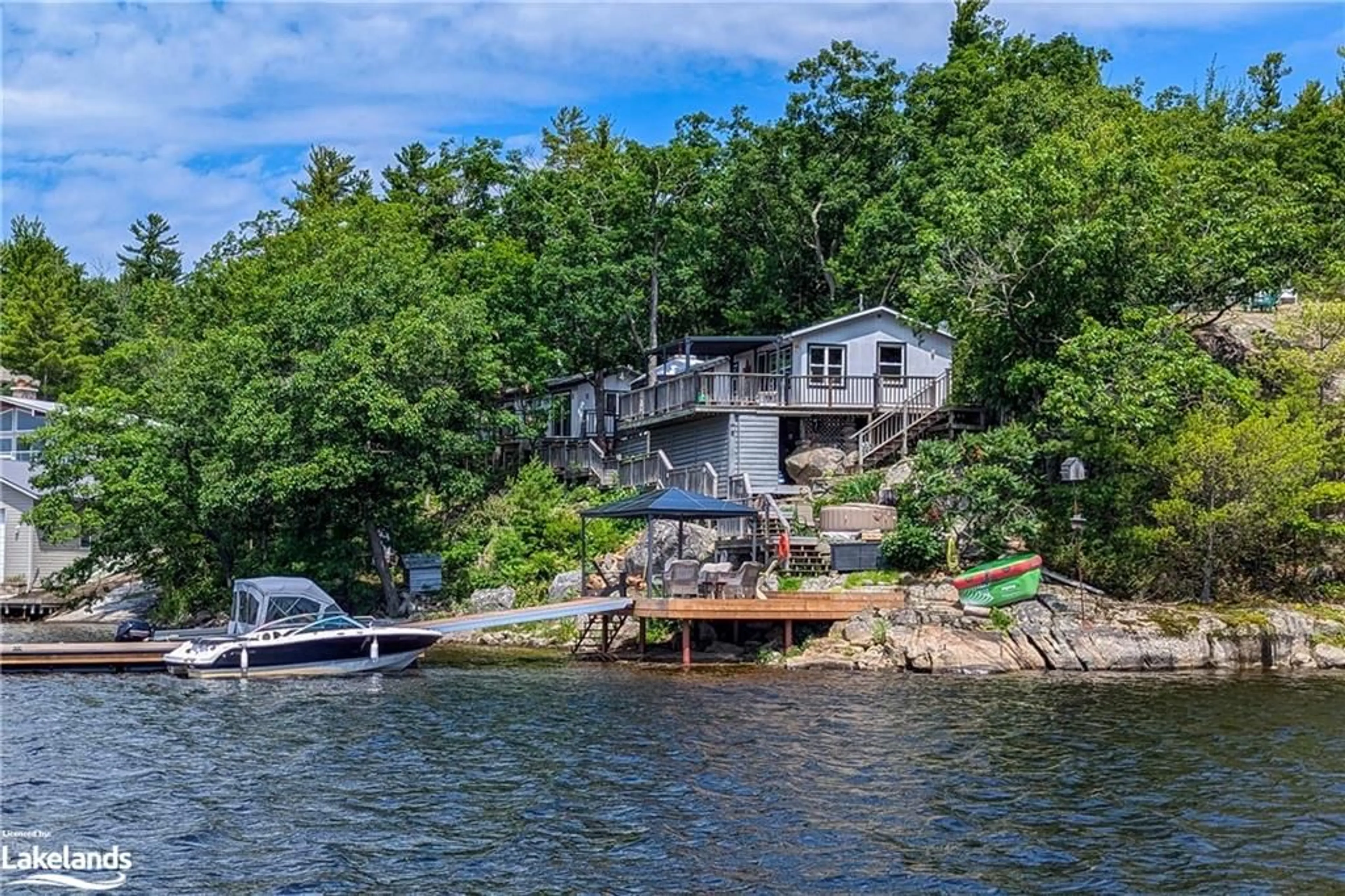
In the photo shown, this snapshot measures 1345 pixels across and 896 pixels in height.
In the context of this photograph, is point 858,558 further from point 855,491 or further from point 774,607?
point 855,491

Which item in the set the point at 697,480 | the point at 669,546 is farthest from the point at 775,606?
the point at 697,480

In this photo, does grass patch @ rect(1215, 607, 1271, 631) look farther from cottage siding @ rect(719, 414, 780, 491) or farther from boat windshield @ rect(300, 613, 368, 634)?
boat windshield @ rect(300, 613, 368, 634)

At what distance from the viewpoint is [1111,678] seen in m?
28.4

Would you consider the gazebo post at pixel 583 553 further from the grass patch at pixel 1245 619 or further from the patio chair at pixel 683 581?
the grass patch at pixel 1245 619

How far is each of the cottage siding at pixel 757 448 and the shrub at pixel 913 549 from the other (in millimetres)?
8564

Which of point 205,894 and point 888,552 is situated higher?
point 888,552

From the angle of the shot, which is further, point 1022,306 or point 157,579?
point 157,579

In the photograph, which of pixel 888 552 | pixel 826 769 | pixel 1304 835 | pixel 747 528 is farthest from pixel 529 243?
pixel 1304 835

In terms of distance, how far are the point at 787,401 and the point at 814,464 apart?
2302 mm

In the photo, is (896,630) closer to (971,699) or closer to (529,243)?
(971,699)

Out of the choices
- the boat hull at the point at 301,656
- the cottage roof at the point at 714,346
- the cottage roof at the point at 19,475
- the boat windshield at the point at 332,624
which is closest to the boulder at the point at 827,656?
the boat hull at the point at 301,656

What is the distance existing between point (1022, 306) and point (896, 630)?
10716mm

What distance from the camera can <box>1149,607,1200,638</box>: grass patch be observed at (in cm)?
3014

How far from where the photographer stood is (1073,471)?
32844mm
